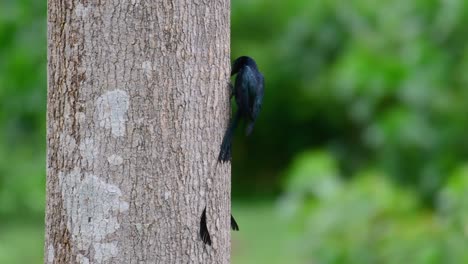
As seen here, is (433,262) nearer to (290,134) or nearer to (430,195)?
(430,195)

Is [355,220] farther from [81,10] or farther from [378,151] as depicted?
[81,10]

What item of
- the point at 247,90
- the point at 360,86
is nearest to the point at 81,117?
the point at 247,90

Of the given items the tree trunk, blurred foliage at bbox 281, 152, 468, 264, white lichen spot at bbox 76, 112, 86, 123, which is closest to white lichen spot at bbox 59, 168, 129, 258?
the tree trunk

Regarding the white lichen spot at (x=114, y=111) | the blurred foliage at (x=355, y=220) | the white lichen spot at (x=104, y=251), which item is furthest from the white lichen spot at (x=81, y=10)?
the blurred foliage at (x=355, y=220)

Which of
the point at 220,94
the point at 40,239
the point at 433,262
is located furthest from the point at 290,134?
the point at 220,94

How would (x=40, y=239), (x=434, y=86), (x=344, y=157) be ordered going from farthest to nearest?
1. (x=344, y=157)
2. (x=40, y=239)
3. (x=434, y=86)

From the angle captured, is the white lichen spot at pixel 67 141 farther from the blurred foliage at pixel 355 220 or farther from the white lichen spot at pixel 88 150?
the blurred foliage at pixel 355 220

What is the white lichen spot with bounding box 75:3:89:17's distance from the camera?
2098mm

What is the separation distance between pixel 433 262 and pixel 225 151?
2.95 m

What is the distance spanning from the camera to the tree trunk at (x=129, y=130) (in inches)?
81.7

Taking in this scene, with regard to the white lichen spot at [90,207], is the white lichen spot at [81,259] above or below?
below

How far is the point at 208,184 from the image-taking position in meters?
2.17

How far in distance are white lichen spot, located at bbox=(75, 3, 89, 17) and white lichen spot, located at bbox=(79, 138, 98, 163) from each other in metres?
0.32

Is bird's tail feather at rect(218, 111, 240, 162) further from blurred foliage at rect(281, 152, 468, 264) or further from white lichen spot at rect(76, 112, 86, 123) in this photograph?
blurred foliage at rect(281, 152, 468, 264)
